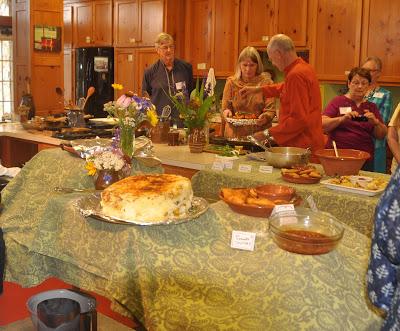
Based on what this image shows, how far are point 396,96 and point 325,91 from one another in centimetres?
72

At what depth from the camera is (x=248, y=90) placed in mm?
3768

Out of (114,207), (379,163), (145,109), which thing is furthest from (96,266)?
(379,163)

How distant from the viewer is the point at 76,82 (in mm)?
7539

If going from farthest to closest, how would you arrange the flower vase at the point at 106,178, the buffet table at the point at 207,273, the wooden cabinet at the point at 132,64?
the wooden cabinet at the point at 132,64
the flower vase at the point at 106,178
the buffet table at the point at 207,273

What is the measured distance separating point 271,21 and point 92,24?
2.75 metres

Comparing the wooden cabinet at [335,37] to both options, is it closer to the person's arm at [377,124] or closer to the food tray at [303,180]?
the person's arm at [377,124]

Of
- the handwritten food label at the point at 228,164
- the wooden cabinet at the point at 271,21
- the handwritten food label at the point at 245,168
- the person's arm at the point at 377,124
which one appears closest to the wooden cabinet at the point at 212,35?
the wooden cabinet at the point at 271,21

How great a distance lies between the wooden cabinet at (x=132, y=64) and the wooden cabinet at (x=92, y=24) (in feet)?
1.01

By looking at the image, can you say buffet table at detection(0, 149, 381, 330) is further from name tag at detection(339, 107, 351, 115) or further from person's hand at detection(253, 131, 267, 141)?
name tag at detection(339, 107, 351, 115)

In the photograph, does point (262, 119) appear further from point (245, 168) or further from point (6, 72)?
point (6, 72)

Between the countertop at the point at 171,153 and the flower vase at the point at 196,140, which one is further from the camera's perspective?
the flower vase at the point at 196,140

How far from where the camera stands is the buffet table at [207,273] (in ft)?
A: 4.55

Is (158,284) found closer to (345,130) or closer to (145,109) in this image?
(145,109)

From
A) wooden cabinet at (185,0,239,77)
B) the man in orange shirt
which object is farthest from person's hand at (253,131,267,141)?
wooden cabinet at (185,0,239,77)
